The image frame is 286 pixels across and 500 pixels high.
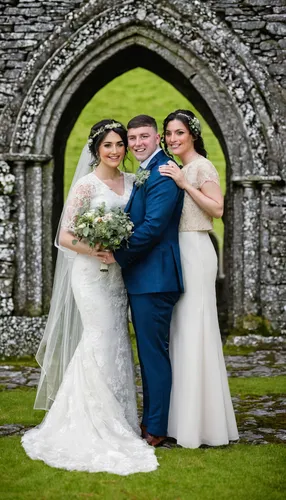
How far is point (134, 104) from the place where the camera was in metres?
15.2

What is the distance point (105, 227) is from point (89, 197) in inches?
16.1

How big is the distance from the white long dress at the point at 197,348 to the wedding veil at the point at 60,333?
0.70 m

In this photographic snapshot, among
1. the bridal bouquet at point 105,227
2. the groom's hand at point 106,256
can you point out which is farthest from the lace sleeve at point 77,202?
the groom's hand at point 106,256

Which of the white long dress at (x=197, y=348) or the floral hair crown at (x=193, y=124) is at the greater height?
the floral hair crown at (x=193, y=124)

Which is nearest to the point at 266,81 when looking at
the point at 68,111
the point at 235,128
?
the point at 235,128

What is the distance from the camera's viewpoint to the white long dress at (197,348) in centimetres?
464

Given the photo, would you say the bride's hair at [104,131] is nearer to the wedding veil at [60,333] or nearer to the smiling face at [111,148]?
the smiling face at [111,148]

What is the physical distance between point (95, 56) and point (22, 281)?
258 centimetres

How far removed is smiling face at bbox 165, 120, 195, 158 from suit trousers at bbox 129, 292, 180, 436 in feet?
3.03

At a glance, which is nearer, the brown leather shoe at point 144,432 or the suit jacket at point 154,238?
the suit jacket at point 154,238

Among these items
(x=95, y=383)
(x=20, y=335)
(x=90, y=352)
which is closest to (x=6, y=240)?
A: (x=20, y=335)

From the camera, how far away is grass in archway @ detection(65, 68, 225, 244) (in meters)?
15.1

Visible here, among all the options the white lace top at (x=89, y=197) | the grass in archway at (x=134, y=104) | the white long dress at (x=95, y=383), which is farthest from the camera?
the grass in archway at (x=134, y=104)

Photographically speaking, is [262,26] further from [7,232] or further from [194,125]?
[194,125]
